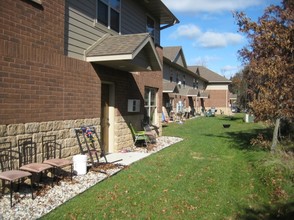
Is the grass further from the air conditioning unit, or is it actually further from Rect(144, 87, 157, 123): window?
Rect(144, 87, 157, 123): window

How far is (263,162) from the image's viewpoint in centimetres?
874

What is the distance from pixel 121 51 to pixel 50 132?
9.81 feet

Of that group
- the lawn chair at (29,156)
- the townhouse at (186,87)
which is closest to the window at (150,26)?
the lawn chair at (29,156)

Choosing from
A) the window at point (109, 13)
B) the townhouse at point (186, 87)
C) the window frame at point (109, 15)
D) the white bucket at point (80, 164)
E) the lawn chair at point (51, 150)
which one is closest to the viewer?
the lawn chair at point (51, 150)

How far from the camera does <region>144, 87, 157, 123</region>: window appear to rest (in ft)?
47.3

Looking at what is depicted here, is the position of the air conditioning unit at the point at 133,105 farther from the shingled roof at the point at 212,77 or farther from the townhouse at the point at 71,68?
the shingled roof at the point at 212,77

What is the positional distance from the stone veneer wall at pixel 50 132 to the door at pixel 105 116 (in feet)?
3.72

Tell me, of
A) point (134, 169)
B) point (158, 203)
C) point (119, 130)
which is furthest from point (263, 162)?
point (119, 130)

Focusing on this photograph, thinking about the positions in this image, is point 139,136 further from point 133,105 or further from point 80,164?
point 80,164

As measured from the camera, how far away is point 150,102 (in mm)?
14883

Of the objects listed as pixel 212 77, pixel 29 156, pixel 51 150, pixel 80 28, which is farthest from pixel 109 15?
pixel 212 77

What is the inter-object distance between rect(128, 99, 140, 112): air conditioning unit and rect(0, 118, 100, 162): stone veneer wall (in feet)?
9.01

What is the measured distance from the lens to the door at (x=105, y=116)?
10478mm

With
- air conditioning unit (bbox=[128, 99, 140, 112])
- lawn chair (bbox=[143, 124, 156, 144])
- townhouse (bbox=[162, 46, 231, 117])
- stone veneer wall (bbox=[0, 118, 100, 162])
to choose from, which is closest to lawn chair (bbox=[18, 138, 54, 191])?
stone veneer wall (bbox=[0, 118, 100, 162])
